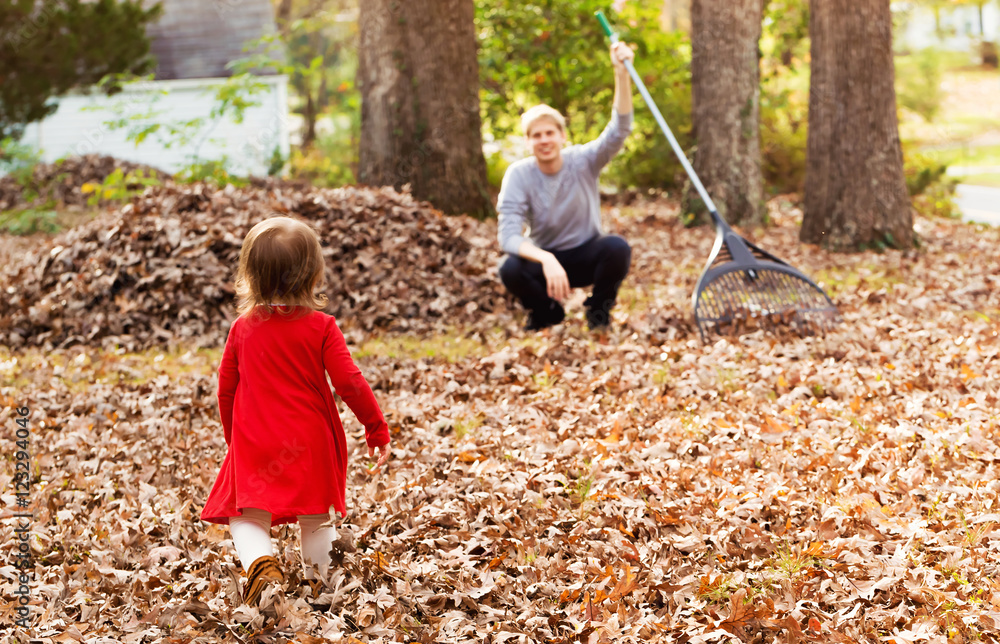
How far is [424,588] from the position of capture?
10.5ft

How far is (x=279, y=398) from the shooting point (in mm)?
2994

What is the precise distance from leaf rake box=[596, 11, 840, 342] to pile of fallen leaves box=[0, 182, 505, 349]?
1.97m

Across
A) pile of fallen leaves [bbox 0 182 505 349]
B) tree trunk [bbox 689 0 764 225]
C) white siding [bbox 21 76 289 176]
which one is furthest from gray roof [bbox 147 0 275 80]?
pile of fallen leaves [bbox 0 182 505 349]

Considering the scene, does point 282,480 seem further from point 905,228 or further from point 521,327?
point 905,228

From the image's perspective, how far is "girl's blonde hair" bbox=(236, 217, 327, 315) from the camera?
292 centimetres

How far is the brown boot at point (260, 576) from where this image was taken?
9.58 feet

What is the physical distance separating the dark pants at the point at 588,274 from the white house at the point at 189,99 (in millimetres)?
15174

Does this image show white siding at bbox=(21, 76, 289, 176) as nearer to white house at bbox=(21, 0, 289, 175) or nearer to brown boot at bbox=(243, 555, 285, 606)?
white house at bbox=(21, 0, 289, 175)

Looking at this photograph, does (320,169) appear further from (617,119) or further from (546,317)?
(617,119)

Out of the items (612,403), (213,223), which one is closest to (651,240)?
(213,223)

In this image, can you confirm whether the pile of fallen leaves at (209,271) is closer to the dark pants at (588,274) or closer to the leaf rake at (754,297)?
the dark pants at (588,274)

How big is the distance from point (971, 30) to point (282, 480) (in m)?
57.9

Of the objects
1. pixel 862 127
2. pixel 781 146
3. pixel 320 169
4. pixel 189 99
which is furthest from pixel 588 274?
pixel 189 99

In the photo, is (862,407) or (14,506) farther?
(862,407)
